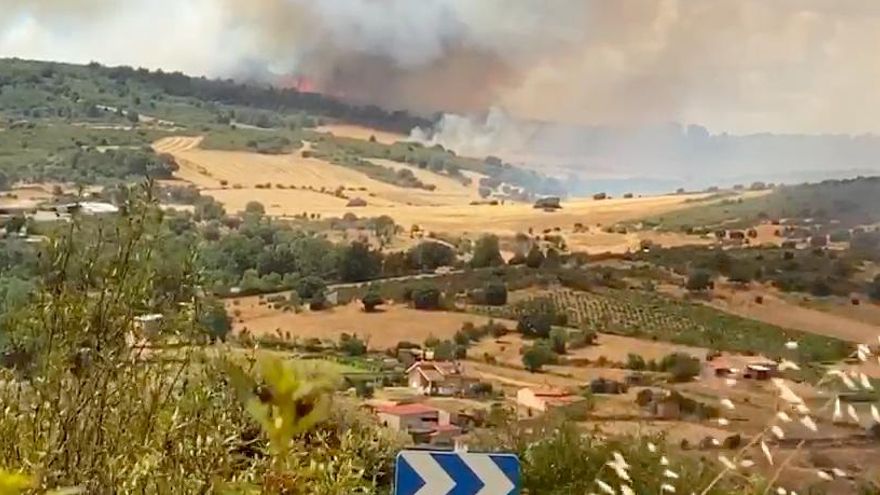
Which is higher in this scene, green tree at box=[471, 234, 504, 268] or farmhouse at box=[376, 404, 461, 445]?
green tree at box=[471, 234, 504, 268]

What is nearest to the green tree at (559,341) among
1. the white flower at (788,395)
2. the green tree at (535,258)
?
the green tree at (535,258)

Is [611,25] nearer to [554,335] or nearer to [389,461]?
[554,335]

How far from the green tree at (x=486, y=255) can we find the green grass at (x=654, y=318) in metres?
0.17

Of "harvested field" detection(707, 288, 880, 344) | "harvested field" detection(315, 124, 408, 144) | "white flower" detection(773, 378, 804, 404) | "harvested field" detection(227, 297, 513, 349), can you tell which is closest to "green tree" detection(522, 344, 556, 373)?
"harvested field" detection(227, 297, 513, 349)

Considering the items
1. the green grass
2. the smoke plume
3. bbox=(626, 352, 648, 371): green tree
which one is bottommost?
bbox=(626, 352, 648, 371): green tree

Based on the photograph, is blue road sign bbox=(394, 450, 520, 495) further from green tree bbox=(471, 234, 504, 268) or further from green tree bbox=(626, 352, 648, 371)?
green tree bbox=(471, 234, 504, 268)

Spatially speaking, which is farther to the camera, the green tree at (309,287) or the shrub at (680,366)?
the green tree at (309,287)

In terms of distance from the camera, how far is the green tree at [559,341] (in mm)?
3547

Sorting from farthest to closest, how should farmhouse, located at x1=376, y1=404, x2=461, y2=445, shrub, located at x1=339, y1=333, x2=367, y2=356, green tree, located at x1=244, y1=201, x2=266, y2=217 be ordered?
1. green tree, located at x1=244, y1=201, x2=266, y2=217
2. shrub, located at x1=339, y1=333, x2=367, y2=356
3. farmhouse, located at x1=376, y1=404, x2=461, y2=445

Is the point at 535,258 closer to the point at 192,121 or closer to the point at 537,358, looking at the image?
the point at 537,358

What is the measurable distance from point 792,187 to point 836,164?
152 millimetres

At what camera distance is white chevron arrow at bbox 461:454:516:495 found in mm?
1309

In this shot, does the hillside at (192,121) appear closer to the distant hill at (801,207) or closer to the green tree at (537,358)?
the distant hill at (801,207)

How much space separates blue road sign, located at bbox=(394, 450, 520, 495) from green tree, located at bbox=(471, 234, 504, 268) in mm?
2398
